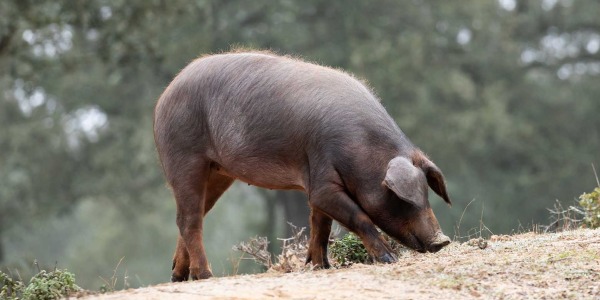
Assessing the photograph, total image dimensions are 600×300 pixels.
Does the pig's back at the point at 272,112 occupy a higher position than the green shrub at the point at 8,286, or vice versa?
the pig's back at the point at 272,112

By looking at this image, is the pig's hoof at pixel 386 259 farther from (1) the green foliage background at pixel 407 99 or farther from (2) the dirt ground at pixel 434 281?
(1) the green foliage background at pixel 407 99

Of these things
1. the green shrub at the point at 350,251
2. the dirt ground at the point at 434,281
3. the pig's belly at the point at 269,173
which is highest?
the pig's belly at the point at 269,173

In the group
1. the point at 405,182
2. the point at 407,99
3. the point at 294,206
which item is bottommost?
the point at 405,182

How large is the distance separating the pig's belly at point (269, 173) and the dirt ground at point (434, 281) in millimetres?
1012

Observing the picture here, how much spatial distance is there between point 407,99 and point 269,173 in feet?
81.6

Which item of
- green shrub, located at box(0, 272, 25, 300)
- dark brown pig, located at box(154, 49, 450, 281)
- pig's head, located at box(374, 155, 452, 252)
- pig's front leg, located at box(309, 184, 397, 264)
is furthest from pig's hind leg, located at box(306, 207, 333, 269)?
green shrub, located at box(0, 272, 25, 300)

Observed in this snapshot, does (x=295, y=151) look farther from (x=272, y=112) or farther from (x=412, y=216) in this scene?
(x=412, y=216)

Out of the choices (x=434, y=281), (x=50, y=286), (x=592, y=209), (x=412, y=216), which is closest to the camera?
(x=434, y=281)

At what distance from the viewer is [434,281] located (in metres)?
7.29

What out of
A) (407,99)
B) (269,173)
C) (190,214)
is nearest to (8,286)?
(190,214)

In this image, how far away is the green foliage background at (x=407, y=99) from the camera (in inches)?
1272

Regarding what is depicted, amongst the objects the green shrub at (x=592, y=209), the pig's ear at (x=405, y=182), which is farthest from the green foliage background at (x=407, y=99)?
the pig's ear at (x=405, y=182)

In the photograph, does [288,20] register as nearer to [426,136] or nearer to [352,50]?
[352,50]

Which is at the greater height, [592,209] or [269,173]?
[269,173]
